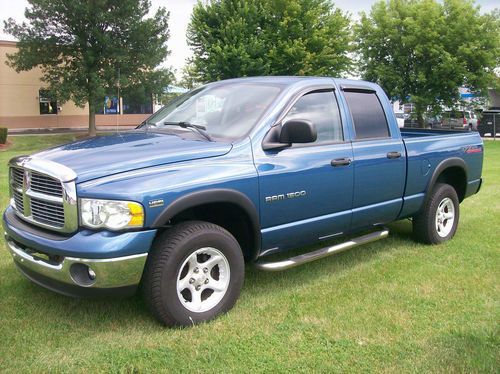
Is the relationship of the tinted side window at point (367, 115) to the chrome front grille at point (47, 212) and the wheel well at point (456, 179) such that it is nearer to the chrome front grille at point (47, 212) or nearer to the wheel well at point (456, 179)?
the wheel well at point (456, 179)

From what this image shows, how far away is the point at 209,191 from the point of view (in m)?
3.51

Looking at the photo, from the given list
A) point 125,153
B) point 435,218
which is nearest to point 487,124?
point 435,218

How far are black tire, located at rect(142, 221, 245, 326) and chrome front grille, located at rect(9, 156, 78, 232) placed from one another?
61cm

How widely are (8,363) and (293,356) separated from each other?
1787 mm

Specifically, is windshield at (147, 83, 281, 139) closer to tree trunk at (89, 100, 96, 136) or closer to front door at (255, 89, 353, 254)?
front door at (255, 89, 353, 254)

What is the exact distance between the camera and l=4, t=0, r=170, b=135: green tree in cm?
2805

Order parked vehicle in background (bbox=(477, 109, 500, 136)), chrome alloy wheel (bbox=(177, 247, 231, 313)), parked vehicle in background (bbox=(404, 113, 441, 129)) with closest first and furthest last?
chrome alloy wheel (bbox=(177, 247, 231, 313))
parked vehicle in background (bbox=(404, 113, 441, 129))
parked vehicle in background (bbox=(477, 109, 500, 136))

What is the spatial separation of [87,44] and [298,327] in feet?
94.2

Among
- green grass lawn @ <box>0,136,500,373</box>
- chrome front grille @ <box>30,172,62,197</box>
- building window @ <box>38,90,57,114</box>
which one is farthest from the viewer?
building window @ <box>38,90,57,114</box>

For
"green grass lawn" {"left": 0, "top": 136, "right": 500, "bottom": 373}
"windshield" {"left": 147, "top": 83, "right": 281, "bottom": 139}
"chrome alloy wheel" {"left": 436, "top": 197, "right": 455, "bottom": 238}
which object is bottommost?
"green grass lawn" {"left": 0, "top": 136, "right": 500, "bottom": 373}

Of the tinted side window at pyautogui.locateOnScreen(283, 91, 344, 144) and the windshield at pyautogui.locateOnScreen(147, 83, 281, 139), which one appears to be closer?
the windshield at pyautogui.locateOnScreen(147, 83, 281, 139)

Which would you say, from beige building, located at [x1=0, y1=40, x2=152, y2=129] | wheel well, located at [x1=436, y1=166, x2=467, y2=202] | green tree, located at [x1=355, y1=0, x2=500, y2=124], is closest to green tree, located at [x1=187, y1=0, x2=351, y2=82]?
green tree, located at [x1=355, y1=0, x2=500, y2=124]

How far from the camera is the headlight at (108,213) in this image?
10.4ft

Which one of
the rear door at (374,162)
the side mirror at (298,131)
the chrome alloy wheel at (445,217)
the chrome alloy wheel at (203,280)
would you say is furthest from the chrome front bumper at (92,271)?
the chrome alloy wheel at (445,217)
